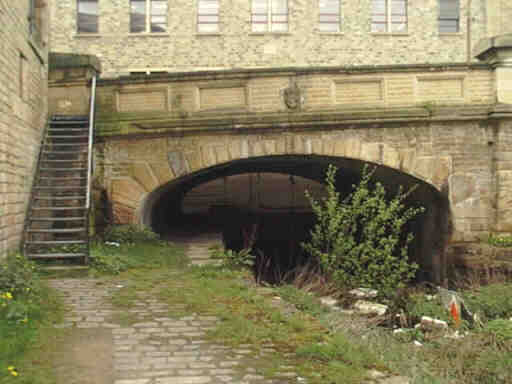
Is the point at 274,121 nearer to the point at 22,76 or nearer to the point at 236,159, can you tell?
the point at 236,159

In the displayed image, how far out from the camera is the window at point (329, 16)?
74.9 ft

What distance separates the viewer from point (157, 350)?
417cm

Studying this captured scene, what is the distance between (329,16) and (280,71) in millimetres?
14314

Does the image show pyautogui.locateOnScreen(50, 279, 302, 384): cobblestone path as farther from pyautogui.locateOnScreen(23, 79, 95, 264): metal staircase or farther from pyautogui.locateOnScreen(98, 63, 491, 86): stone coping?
pyautogui.locateOnScreen(98, 63, 491, 86): stone coping

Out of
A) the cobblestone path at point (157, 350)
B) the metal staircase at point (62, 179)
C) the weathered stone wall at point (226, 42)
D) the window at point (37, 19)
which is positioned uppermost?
the weathered stone wall at point (226, 42)

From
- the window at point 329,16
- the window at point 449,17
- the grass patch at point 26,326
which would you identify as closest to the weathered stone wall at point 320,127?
the grass patch at point 26,326

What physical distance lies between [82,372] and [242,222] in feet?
41.3

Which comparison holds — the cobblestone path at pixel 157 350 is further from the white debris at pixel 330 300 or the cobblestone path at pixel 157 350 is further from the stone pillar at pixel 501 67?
the stone pillar at pixel 501 67

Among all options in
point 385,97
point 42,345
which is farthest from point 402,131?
point 42,345

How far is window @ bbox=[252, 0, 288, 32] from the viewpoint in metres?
22.7

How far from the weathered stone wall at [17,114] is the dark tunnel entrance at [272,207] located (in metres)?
2.36

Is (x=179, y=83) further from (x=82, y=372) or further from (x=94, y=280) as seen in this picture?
(x=82, y=372)

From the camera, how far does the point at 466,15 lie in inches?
915

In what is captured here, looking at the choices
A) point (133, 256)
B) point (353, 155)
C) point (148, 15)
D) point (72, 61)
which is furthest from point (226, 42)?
point (133, 256)
